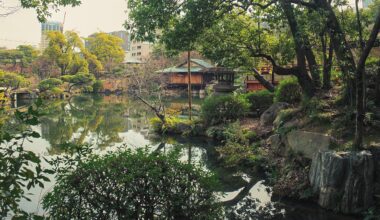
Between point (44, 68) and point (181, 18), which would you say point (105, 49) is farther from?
point (181, 18)

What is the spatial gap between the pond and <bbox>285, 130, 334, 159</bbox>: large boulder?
117 centimetres

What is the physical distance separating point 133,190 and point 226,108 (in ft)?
37.6

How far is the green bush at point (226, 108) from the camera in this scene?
15.2 metres

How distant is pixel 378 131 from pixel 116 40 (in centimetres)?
4780

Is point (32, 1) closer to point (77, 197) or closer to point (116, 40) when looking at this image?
point (77, 197)

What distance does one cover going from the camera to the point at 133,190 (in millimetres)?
4117

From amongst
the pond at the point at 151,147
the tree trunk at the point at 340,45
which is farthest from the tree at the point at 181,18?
the pond at the point at 151,147

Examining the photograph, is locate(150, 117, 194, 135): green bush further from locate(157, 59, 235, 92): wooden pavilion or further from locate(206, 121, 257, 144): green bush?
locate(157, 59, 235, 92): wooden pavilion

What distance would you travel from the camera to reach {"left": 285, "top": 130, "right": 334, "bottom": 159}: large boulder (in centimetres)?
739

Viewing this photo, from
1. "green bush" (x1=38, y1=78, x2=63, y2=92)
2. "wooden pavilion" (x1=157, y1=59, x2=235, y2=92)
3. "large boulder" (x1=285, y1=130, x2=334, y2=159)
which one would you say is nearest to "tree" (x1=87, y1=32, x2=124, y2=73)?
"wooden pavilion" (x1=157, y1=59, x2=235, y2=92)

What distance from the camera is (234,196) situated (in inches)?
292

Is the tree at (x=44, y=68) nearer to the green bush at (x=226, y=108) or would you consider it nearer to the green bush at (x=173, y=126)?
the green bush at (x=173, y=126)

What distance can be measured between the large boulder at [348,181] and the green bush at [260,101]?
1011cm

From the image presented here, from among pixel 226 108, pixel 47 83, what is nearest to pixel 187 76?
pixel 47 83
